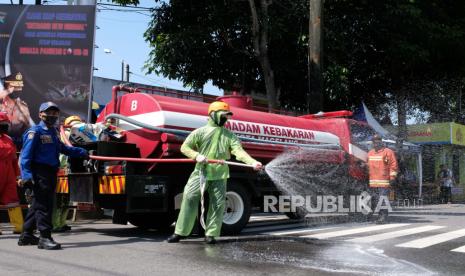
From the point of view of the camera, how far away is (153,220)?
31.2 feet

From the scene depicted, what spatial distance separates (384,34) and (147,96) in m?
11.3

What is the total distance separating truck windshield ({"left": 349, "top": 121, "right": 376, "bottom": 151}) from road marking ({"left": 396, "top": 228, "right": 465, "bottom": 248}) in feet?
9.89

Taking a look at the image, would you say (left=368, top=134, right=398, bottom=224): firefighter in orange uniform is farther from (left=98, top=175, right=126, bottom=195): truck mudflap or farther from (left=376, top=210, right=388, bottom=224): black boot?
(left=98, top=175, right=126, bottom=195): truck mudflap

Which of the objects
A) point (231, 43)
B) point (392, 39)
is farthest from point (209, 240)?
point (392, 39)

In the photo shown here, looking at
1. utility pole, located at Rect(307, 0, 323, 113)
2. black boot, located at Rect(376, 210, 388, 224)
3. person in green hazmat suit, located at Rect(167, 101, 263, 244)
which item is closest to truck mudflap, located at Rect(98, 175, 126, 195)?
person in green hazmat suit, located at Rect(167, 101, 263, 244)

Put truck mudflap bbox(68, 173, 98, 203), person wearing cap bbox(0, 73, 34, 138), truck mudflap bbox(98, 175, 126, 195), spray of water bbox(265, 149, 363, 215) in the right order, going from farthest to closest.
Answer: person wearing cap bbox(0, 73, 34, 138) → spray of water bbox(265, 149, 363, 215) → truck mudflap bbox(68, 173, 98, 203) → truck mudflap bbox(98, 175, 126, 195)

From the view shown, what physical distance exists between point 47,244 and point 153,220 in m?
2.87

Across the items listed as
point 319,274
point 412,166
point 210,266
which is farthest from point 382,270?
point 412,166

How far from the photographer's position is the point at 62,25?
14.0m

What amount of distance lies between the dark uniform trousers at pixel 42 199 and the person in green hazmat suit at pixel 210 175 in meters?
1.64

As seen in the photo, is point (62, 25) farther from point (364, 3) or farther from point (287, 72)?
point (364, 3)

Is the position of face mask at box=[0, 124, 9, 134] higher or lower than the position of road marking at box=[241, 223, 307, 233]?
higher

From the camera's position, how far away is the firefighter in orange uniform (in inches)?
440

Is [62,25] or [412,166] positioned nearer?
[62,25]
